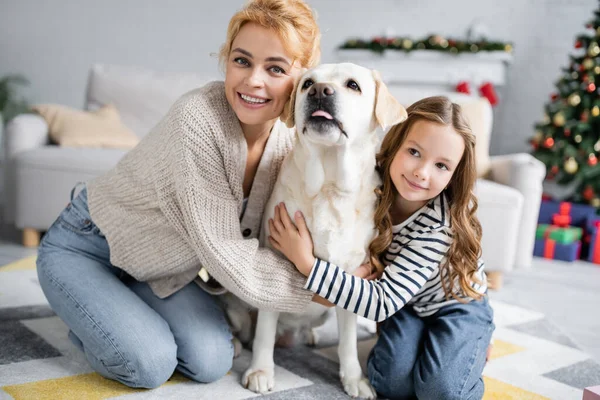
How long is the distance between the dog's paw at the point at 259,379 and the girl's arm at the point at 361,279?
0.91 ft

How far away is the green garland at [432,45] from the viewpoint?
516 cm

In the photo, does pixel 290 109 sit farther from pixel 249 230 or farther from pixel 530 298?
pixel 530 298

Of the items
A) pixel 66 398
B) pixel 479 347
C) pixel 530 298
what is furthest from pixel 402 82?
pixel 66 398

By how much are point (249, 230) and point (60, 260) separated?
0.55 metres

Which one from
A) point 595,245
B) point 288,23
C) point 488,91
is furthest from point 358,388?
point 488,91

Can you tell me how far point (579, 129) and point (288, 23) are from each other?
319 cm

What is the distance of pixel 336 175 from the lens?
156 cm

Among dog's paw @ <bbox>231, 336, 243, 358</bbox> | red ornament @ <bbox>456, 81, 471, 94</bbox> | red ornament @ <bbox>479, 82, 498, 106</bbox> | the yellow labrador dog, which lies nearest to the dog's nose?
the yellow labrador dog

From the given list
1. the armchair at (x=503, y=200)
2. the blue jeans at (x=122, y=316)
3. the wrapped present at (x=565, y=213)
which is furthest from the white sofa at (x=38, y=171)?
the wrapped present at (x=565, y=213)

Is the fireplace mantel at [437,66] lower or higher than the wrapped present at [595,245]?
higher

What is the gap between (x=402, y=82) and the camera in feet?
18.1

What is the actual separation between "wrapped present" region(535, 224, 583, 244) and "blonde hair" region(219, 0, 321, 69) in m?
2.89

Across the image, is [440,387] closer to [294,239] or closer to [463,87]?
[294,239]

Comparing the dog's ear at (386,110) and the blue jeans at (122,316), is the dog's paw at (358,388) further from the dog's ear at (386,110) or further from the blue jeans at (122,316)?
the dog's ear at (386,110)
